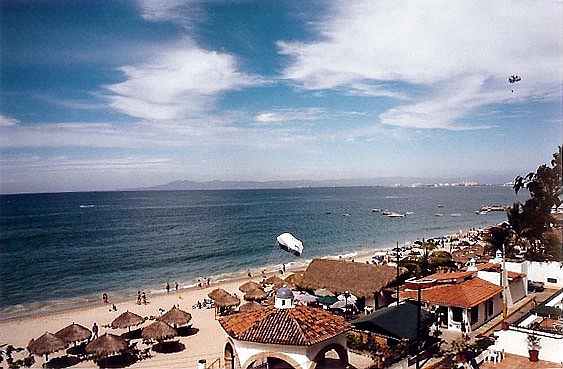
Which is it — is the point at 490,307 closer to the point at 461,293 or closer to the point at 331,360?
the point at 461,293

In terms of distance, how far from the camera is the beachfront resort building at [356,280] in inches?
495

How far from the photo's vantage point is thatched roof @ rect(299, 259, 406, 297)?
499 inches

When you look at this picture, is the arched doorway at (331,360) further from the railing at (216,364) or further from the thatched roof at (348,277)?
the thatched roof at (348,277)

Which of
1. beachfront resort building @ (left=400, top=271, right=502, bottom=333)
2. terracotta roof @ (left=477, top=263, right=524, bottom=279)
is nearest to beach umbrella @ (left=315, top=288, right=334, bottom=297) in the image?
beachfront resort building @ (left=400, top=271, right=502, bottom=333)

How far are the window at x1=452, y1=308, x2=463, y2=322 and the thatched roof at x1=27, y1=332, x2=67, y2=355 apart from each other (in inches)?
310

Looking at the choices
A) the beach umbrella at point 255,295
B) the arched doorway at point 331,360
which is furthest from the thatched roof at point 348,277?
the arched doorway at point 331,360

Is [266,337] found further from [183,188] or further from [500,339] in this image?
[183,188]

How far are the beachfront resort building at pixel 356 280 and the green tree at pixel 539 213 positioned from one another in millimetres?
4297

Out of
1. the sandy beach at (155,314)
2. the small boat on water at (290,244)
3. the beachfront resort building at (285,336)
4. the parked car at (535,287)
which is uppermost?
the small boat on water at (290,244)

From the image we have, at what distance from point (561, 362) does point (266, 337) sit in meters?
4.02

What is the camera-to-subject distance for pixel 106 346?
→ 9992 mm

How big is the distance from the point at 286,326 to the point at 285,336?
160 mm

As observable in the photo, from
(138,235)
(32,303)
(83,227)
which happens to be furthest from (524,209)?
(83,227)

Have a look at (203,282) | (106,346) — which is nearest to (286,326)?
(106,346)
